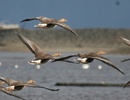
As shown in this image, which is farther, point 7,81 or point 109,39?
point 109,39

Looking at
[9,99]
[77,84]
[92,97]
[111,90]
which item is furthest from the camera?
[77,84]

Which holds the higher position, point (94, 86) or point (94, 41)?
point (94, 86)

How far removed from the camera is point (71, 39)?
129 m

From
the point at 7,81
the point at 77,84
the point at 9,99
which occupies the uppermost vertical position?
the point at 7,81

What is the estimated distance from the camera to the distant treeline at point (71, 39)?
120875 millimetres

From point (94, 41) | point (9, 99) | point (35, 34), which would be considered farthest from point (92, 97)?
point (35, 34)

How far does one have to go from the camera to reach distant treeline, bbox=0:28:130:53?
120875 millimetres

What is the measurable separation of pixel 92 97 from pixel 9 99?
15.1 feet

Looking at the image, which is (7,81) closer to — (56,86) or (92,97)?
(92,97)

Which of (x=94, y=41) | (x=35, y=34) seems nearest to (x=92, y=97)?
(x=94, y=41)

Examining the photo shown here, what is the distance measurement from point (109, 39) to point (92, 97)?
92.9 meters

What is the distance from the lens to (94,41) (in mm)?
128125

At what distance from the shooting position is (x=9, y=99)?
3506 cm

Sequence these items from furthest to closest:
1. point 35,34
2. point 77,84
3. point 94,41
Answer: point 35,34
point 94,41
point 77,84
